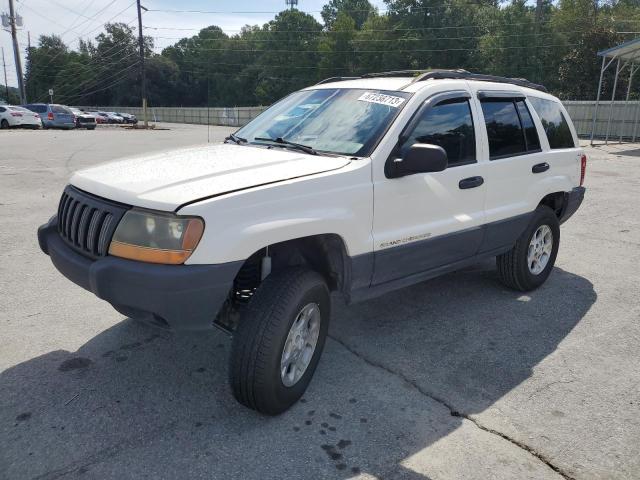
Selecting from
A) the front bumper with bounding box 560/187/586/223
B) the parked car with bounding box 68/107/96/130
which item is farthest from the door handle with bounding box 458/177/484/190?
the parked car with bounding box 68/107/96/130

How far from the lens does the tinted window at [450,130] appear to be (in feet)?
12.2

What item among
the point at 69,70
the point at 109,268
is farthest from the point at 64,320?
the point at 69,70

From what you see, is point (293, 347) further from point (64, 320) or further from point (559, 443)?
point (64, 320)

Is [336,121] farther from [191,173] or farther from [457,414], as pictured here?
[457,414]

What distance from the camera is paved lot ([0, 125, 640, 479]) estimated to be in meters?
2.67

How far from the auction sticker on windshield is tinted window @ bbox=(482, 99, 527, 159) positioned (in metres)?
0.94

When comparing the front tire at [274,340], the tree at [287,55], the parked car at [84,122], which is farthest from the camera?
the tree at [287,55]

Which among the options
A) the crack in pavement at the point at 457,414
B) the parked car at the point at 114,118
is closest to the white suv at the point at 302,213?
the crack in pavement at the point at 457,414

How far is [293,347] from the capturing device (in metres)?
3.12

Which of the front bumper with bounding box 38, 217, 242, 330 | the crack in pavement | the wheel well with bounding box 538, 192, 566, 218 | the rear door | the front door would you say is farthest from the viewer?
the wheel well with bounding box 538, 192, 566, 218

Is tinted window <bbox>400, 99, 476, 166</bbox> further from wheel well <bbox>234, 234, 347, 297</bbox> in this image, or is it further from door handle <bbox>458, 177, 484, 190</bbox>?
wheel well <bbox>234, 234, 347, 297</bbox>

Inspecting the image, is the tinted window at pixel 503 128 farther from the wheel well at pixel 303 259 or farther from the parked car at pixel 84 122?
the parked car at pixel 84 122

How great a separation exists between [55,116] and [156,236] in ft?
111

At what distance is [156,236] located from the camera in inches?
105
